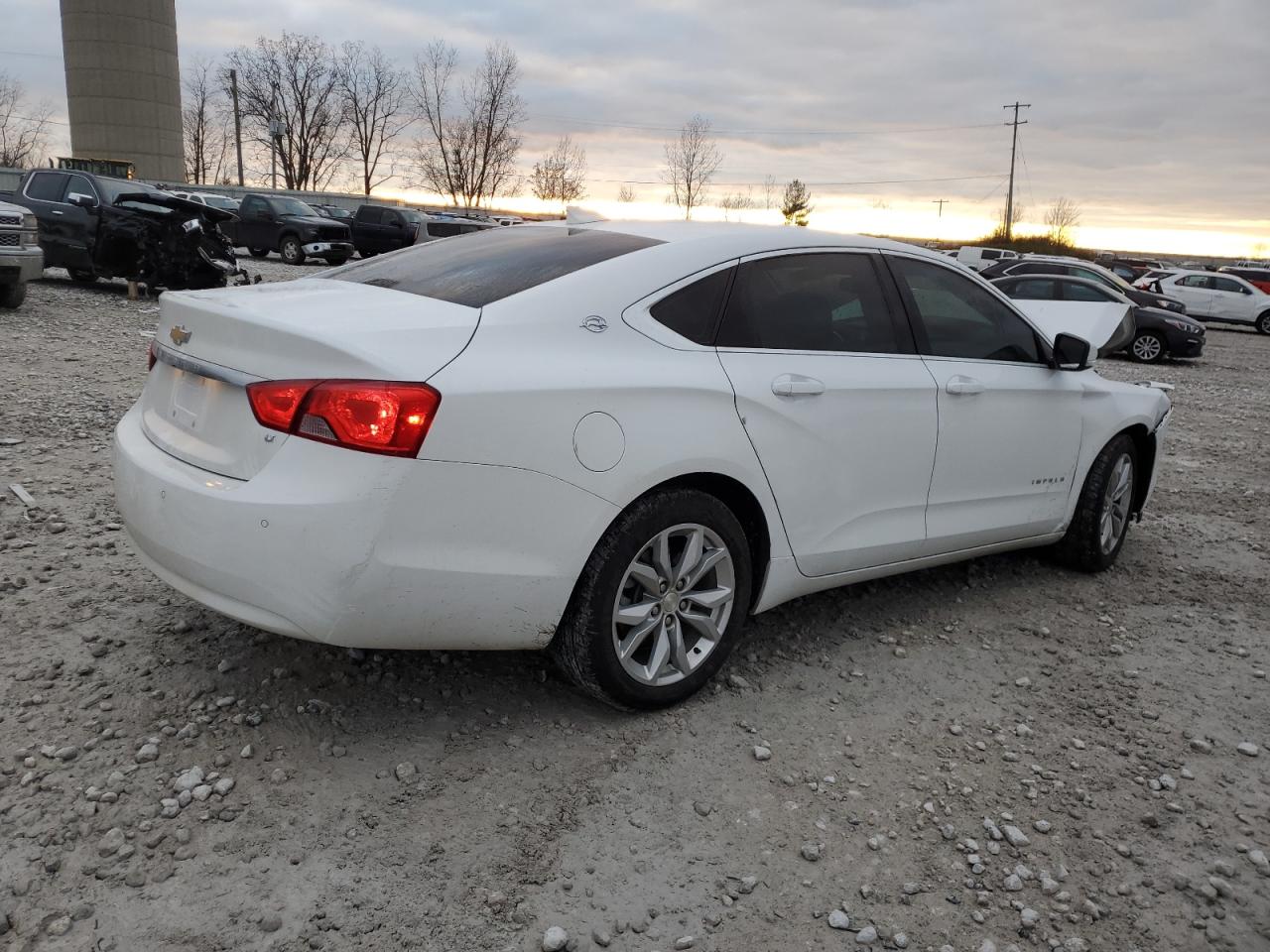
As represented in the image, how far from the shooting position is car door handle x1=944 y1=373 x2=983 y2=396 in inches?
157

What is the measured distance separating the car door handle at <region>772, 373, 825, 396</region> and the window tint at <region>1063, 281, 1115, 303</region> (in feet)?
51.9

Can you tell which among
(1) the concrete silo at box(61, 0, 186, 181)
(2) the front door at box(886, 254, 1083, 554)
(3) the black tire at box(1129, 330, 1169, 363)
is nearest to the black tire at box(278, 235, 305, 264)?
(3) the black tire at box(1129, 330, 1169, 363)

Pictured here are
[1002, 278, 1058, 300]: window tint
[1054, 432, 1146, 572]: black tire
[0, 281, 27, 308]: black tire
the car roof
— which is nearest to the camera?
the car roof

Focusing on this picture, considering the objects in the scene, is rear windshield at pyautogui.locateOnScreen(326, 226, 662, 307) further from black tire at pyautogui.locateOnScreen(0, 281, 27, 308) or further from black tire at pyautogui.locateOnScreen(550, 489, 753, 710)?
black tire at pyautogui.locateOnScreen(0, 281, 27, 308)

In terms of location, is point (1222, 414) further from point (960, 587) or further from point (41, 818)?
point (41, 818)

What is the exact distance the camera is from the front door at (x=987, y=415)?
13.2 ft

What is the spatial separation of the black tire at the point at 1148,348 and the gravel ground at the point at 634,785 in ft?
51.2

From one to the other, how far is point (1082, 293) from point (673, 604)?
16.7 metres

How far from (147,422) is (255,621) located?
3.14ft

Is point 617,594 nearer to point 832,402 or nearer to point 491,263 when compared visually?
point 832,402

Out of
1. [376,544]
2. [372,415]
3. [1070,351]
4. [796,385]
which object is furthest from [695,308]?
[1070,351]

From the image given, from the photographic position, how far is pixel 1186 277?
94.4 ft

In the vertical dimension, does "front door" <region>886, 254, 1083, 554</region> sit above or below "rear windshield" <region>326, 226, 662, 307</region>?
below

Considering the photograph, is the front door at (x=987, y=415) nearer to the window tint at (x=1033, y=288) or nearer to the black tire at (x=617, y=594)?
the black tire at (x=617, y=594)
